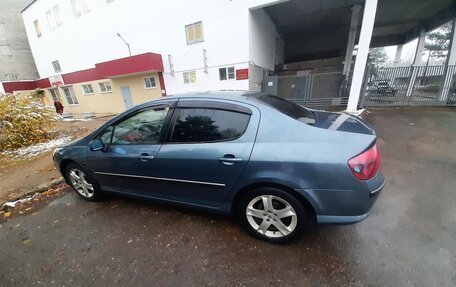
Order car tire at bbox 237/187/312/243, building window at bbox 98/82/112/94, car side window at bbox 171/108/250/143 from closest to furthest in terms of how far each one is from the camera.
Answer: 1. car tire at bbox 237/187/312/243
2. car side window at bbox 171/108/250/143
3. building window at bbox 98/82/112/94

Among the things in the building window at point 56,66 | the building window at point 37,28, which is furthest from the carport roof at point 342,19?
the building window at point 37,28

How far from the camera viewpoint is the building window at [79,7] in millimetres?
15532

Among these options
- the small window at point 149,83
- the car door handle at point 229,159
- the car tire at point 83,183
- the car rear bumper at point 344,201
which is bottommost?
the car tire at point 83,183

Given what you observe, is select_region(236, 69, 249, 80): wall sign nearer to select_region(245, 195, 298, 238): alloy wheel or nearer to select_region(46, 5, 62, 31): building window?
select_region(245, 195, 298, 238): alloy wheel

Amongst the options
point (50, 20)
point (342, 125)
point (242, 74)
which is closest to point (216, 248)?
point (342, 125)

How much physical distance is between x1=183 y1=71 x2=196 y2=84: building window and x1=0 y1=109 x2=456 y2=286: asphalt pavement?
10661 millimetres

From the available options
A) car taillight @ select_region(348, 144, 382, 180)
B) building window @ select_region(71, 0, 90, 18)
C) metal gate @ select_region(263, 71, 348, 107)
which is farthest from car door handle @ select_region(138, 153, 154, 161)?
building window @ select_region(71, 0, 90, 18)

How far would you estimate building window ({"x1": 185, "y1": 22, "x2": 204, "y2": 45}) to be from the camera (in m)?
11.6

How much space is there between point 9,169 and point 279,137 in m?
7.14

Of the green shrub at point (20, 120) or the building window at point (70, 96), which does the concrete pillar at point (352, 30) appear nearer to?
the green shrub at point (20, 120)

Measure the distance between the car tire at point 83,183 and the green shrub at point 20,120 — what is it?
18.5ft

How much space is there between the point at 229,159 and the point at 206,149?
285 mm

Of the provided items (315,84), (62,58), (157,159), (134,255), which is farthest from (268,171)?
(62,58)

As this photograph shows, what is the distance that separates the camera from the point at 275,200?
2.09 m
